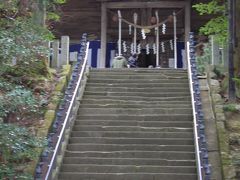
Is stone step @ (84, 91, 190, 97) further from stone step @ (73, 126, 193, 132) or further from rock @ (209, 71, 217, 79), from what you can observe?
stone step @ (73, 126, 193, 132)

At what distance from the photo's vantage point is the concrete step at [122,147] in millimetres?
9781

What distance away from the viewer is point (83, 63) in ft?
43.1

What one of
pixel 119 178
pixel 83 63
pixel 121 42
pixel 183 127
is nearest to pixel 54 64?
pixel 83 63

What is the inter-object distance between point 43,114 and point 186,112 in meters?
3.27

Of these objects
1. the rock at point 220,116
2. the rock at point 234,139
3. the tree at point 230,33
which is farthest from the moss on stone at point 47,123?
the tree at point 230,33

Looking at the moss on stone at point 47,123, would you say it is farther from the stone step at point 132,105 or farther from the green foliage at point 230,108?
the green foliage at point 230,108

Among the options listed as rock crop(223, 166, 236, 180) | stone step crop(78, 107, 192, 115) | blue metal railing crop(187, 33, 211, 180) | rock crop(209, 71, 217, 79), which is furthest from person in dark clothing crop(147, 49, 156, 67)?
Answer: rock crop(223, 166, 236, 180)

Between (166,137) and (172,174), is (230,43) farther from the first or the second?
(172,174)

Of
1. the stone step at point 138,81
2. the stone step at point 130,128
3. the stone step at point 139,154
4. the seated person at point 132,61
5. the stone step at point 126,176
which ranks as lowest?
the stone step at point 126,176

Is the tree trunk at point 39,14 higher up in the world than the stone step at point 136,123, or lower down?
higher up

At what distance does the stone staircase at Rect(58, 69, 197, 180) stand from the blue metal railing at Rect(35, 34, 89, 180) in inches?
16.4

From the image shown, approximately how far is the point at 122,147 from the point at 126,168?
0.79 metres

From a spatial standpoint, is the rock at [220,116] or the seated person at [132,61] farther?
the seated person at [132,61]

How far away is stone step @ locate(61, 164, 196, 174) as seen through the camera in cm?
905
